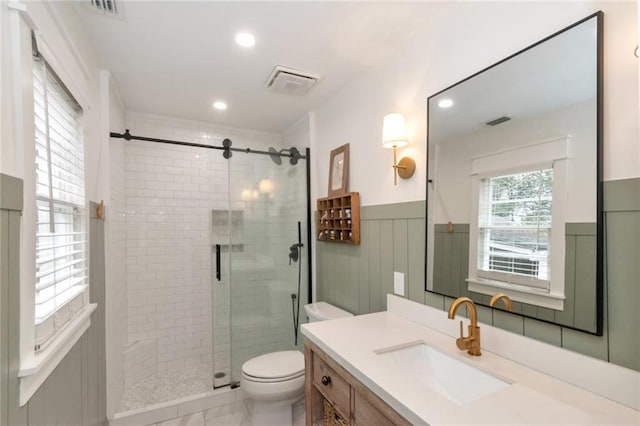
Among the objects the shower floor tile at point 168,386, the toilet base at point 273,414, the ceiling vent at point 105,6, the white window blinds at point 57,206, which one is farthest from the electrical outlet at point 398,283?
the ceiling vent at point 105,6

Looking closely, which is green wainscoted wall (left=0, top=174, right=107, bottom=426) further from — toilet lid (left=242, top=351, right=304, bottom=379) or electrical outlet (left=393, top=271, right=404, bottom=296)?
electrical outlet (left=393, top=271, right=404, bottom=296)

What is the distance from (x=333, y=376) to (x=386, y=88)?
1.61 m

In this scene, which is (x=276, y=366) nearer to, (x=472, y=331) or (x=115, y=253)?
(x=472, y=331)

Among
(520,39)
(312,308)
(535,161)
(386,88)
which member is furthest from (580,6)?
(312,308)

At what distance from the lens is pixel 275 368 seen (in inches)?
77.5

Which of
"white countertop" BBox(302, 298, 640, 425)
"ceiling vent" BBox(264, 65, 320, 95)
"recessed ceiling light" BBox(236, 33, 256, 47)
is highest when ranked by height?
"recessed ceiling light" BBox(236, 33, 256, 47)

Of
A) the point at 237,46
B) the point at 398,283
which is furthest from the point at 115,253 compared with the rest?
the point at 398,283

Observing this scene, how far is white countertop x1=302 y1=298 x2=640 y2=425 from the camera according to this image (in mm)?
783

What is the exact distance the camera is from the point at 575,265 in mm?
959

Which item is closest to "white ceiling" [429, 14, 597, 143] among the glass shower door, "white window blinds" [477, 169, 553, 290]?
"white window blinds" [477, 169, 553, 290]

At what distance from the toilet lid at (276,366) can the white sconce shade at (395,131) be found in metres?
1.56

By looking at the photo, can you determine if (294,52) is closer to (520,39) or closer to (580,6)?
(520,39)

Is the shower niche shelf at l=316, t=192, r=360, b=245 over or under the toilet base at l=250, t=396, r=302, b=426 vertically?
over

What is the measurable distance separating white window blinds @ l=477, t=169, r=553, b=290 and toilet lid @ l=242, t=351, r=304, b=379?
1336 millimetres
